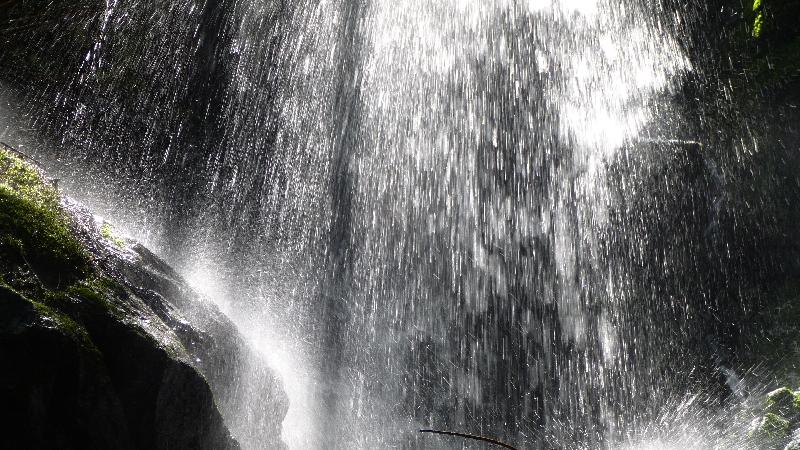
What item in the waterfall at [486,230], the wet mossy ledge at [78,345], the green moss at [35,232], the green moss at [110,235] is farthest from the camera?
the waterfall at [486,230]

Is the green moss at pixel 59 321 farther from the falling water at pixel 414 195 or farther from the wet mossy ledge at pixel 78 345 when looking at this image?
the falling water at pixel 414 195

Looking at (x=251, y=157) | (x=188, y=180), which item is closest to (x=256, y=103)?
(x=251, y=157)

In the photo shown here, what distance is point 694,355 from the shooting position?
53.8 ft

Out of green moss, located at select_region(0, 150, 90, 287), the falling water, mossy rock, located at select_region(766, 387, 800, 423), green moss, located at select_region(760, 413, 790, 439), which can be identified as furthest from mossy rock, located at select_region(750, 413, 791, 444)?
green moss, located at select_region(0, 150, 90, 287)

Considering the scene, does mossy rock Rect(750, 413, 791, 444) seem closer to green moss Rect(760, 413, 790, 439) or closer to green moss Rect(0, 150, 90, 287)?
green moss Rect(760, 413, 790, 439)

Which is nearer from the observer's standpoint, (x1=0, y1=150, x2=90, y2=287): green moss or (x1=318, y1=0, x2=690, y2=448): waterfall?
(x1=0, y1=150, x2=90, y2=287): green moss

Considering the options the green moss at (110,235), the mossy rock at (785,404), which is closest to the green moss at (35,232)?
the green moss at (110,235)

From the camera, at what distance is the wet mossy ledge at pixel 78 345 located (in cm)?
327

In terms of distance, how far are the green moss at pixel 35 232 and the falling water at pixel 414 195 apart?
11755mm

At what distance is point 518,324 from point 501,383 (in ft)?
10.1

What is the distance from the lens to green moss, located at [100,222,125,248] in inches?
237

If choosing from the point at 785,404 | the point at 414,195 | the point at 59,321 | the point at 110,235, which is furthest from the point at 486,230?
the point at 59,321

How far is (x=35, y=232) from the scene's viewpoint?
412cm

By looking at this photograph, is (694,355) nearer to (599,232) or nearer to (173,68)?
(599,232)
